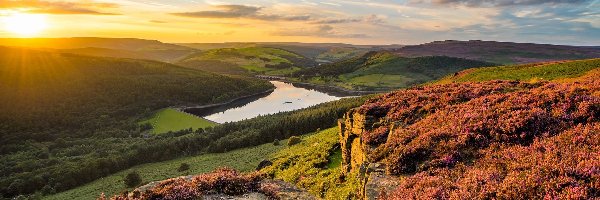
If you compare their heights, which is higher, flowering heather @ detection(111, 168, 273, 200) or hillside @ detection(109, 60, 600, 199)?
hillside @ detection(109, 60, 600, 199)

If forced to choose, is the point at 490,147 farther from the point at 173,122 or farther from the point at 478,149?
the point at 173,122

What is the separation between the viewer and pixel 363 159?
18797mm

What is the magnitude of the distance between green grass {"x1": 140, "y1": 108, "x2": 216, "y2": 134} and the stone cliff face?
390ft

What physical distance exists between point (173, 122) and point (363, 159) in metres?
148

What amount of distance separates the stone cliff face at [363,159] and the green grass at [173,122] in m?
119

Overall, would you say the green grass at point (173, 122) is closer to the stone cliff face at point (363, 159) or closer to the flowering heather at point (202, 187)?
the stone cliff face at point (363, 159)

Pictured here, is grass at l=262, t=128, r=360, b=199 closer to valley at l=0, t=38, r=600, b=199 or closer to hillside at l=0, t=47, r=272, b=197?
valley at l=0, t=38, r=600, b=199

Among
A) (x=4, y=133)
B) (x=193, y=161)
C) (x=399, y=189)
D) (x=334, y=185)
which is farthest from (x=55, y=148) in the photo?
(x=399, y=189)

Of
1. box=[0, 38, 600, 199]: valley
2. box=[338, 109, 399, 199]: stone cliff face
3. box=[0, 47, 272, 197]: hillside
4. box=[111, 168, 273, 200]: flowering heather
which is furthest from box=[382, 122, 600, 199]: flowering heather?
box=[0, 47, 272, 197]: hillside

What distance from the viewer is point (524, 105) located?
15.9m

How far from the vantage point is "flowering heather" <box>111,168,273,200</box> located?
12.9 m

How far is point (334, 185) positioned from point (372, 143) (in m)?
3.42

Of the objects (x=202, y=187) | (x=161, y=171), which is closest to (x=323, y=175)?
(x=202, y=187)

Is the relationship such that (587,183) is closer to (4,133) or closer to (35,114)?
(4,133)
